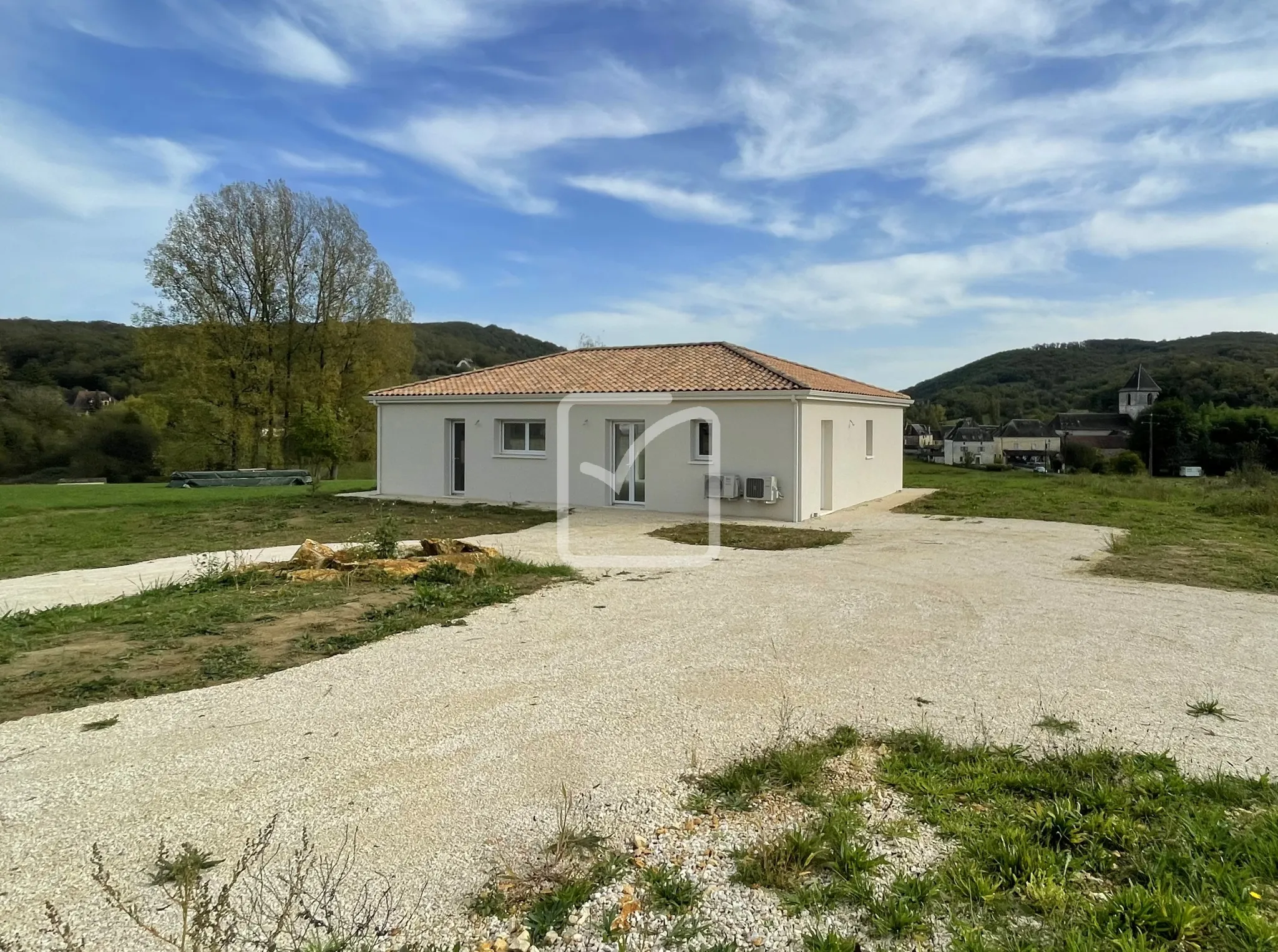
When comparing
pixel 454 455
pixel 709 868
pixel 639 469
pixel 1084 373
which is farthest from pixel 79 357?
pixel 1084 373

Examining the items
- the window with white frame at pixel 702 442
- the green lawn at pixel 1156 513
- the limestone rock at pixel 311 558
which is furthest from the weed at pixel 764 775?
the window with white frame at pixel 702 442

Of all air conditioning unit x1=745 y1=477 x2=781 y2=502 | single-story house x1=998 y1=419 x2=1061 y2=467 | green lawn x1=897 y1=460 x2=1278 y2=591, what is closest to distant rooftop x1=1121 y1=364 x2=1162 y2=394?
single-story house x1=998 y1=419 x2=1061 y2=467

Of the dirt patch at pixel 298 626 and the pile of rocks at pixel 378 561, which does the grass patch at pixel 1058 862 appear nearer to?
the dirt patch at pixel 298 626

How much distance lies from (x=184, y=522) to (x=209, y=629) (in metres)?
11.1

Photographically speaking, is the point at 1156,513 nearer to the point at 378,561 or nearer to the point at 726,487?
the point at 726,487

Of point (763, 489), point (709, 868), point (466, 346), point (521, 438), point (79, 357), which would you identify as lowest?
point (709, 868)

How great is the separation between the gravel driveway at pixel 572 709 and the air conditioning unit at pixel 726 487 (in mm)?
7421

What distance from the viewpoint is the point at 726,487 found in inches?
654

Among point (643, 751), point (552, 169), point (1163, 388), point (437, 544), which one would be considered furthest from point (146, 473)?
point (1163, 388)

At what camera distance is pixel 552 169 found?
2014 cm

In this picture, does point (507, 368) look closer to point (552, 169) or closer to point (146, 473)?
point (552, 169)

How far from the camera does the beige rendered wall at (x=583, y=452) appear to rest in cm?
1655

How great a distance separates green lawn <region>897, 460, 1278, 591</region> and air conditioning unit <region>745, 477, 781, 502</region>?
14.6 feet

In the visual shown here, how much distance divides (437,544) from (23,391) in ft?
131
